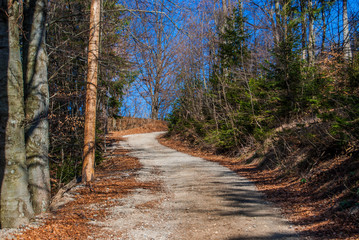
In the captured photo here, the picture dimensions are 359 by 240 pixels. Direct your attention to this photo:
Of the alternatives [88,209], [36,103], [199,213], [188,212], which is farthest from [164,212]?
[36,103]

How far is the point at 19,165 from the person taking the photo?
14.8 ft

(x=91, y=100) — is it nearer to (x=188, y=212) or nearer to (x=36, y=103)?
(x=36, y=103)

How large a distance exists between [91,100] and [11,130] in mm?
3610

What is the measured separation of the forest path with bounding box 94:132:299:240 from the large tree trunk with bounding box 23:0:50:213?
1.43 m

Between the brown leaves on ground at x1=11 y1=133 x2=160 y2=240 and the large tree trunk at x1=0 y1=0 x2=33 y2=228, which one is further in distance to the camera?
the large tree trunk at x1=0 y1=0 x2=33 y2=228

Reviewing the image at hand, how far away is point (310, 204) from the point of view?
18.4ft

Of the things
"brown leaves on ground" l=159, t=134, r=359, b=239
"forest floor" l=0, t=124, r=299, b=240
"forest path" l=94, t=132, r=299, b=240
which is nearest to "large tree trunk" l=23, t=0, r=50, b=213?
"forest floor" l=0, t=124, r=299, b=240

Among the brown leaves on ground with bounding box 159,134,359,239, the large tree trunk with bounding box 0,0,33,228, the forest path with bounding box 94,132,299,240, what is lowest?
the forest path with bounding box 94,132,299,240

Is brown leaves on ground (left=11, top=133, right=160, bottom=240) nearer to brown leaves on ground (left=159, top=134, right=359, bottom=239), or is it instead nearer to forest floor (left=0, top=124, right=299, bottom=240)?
forest floor (left=0, top=124, right=299, bottom=240)

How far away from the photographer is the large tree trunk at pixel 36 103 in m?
A: 5.30

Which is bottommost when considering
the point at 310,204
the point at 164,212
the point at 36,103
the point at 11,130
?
the point at 164,212

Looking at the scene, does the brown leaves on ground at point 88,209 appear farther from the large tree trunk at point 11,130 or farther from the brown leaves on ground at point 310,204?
the brown leaves on ground at point 310,204

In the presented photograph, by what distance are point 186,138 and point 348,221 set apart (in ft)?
55.8

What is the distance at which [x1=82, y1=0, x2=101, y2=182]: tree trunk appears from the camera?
792 centimetres
